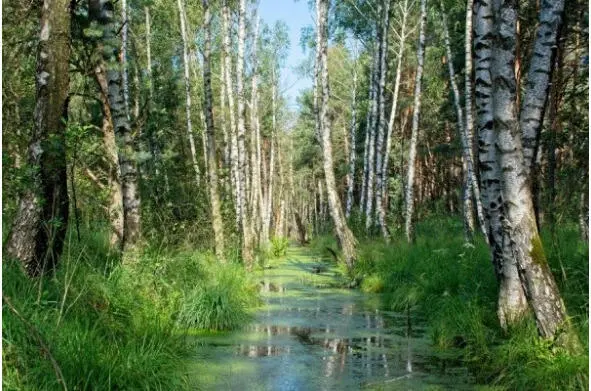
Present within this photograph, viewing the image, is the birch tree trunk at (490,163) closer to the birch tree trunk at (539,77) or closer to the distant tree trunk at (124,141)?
the birch tree trunk at (539,77)

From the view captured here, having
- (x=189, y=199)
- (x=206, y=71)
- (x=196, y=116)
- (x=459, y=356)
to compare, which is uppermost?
(x=196, y=116)

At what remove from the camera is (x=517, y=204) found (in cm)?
536

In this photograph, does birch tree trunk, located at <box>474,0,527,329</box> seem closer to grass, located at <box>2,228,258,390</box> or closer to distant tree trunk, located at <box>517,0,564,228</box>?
distant tree trunk, located at <box>517,0,564,228</box>

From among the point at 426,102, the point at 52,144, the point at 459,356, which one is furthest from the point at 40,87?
the point at 426,102

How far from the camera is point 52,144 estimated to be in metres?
5.86

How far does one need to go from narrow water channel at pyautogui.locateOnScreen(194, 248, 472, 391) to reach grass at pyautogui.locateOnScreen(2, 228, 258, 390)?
44cm

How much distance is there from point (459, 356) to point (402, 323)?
86.3 inches

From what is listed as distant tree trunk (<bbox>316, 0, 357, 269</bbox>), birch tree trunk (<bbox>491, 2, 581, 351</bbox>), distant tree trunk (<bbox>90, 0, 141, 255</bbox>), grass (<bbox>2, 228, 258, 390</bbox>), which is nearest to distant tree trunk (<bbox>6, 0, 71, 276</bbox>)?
grass (<bbox>2, 228, 258, 390</bbox>)

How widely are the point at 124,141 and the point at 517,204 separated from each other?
517cm

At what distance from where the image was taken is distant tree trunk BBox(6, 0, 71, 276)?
5.89 m

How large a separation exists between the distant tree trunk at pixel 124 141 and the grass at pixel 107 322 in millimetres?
388

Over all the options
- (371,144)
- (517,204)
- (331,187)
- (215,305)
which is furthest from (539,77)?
(371,144)

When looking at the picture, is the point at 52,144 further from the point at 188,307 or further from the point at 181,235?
the point at 181,235

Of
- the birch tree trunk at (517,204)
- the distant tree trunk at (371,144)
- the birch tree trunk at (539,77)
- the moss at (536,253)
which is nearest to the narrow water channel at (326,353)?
the birch tree trunk at (517,204)
